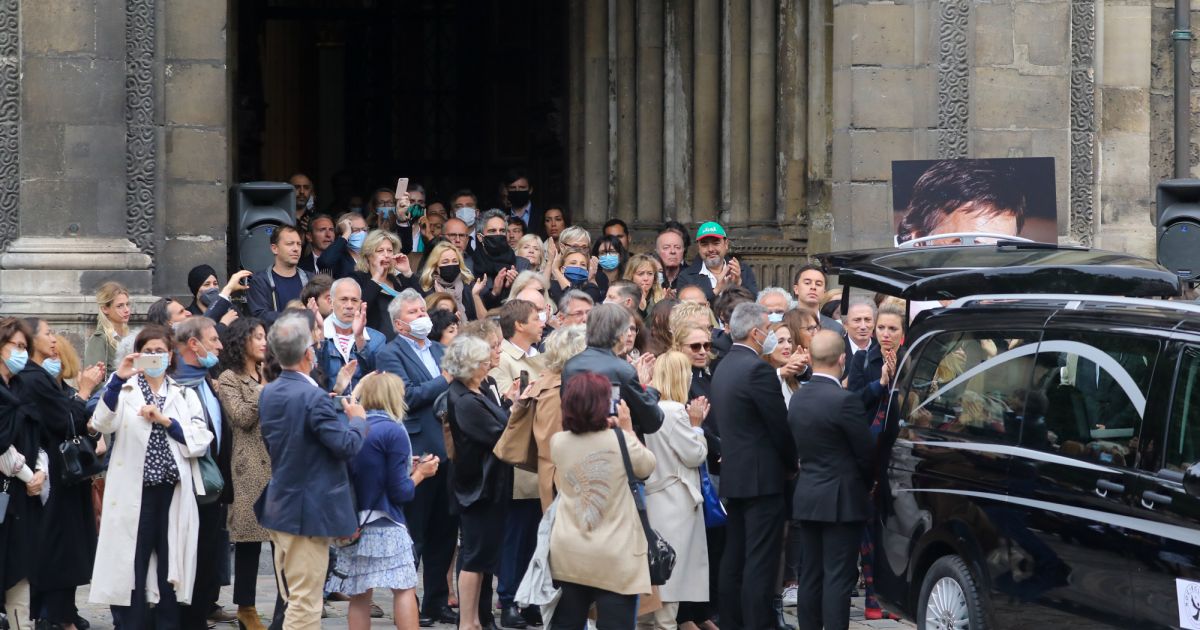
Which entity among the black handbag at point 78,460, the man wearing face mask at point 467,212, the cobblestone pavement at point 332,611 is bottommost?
the cobblestone pavement at point 332,611

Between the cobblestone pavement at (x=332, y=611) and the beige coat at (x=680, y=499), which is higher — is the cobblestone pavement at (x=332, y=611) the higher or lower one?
the lower one

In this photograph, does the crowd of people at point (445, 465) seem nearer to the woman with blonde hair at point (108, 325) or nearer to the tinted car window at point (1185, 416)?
the woman with blonde hair at point (108, 325)

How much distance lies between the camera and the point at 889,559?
9.48 metres

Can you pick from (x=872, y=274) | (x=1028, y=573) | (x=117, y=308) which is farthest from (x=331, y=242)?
(x=1028, y=573)

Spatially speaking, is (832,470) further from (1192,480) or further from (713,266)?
(713,266)

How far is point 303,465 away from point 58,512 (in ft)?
6.52

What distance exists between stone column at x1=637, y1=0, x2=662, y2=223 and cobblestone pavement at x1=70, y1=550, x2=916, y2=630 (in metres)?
6.89

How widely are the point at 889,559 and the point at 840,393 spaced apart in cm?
85

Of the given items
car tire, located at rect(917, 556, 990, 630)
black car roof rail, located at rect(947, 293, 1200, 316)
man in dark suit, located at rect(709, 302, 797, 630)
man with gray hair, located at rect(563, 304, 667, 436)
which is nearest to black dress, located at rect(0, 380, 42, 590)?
man with gray hair, located at rect(563, 304, 667, 436)

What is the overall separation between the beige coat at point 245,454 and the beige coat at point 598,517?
7.01ft

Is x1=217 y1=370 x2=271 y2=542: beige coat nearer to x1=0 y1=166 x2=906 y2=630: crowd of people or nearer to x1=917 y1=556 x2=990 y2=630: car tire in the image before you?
x1=0 y1=166 x2=906 y2=630: crowd of people

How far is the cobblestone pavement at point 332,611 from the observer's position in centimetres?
1096

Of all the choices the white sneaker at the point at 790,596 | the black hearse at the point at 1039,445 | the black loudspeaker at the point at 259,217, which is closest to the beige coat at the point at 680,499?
the black hearse at the point at 1039,445

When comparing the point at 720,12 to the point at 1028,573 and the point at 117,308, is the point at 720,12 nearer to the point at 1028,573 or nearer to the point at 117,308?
the point at 117,308
